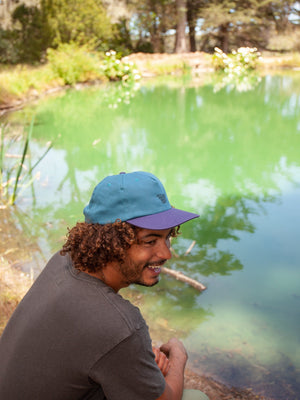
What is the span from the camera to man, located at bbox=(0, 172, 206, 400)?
902mm

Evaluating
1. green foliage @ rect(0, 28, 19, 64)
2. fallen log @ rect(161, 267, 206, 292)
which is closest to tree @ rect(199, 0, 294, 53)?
green foliage @ rect(0, 28, 19, 64)

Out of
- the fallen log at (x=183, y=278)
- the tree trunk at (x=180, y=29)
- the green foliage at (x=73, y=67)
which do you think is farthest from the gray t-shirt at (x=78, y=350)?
the tree trunk at (x=180, y=29)

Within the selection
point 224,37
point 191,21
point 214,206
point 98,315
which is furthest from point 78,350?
point 191,21

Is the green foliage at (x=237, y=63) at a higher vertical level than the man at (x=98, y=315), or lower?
higher

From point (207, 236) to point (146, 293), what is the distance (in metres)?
1.06

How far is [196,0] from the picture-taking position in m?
23.3

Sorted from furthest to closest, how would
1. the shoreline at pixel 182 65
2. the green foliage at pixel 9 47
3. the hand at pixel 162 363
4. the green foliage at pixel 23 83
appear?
the green foliage at pixel 9 47
the shoreline at pixel 182 65
the green foliage at pixel 23 83
the hand at pixel 162 363

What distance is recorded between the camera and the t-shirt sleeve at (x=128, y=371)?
892 mm

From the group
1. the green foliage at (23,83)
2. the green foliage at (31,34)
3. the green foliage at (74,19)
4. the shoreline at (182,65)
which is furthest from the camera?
the green foliage at (31,34)

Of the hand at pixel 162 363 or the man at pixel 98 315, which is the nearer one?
the man at pixel 98 315

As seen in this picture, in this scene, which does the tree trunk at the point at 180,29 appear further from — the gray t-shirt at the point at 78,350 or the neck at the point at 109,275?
the gray t-shirt at the point at 78,350

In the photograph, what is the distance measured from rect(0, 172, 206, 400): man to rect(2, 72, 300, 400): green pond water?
3.85 ft

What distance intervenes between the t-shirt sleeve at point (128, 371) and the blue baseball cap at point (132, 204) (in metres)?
0.29

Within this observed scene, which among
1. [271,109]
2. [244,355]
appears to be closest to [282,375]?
[244,355]
